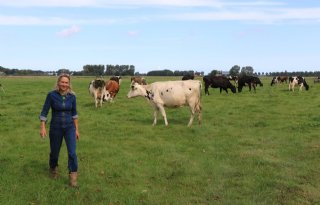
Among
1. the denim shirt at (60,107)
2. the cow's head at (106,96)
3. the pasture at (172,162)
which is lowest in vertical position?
the pasture at (172,162)

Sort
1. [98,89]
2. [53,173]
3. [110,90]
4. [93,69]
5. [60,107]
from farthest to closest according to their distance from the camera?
[93,69] → [110,90] → [98,89] → [53,173] → [60,107]

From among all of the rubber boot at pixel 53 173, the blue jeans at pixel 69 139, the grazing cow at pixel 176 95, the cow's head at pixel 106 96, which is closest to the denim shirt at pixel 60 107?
the blue jeans at pixel 69 139

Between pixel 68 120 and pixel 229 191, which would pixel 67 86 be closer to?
pixel 68 120

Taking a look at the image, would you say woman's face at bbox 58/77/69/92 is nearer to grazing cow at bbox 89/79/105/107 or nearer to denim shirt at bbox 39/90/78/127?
denim shirt at bbox 39/90/78/127

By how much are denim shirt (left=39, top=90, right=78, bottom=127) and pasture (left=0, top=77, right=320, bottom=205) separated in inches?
55.1

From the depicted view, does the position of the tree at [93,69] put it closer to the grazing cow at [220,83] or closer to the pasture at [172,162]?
the grazing cow at [220,83]

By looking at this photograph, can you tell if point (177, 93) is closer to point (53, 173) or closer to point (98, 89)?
point (98, 89)

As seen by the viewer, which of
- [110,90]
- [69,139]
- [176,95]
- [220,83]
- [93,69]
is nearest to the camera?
[69,139]

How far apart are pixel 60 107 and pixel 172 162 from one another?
3735 millimetres

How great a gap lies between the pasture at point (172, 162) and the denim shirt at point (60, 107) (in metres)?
1.40

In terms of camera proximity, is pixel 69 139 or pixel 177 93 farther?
pixel 177 93

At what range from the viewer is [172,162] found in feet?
38.8

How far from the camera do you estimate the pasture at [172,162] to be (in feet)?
29.7

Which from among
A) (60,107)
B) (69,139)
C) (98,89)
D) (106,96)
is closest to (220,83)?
(106,96)
